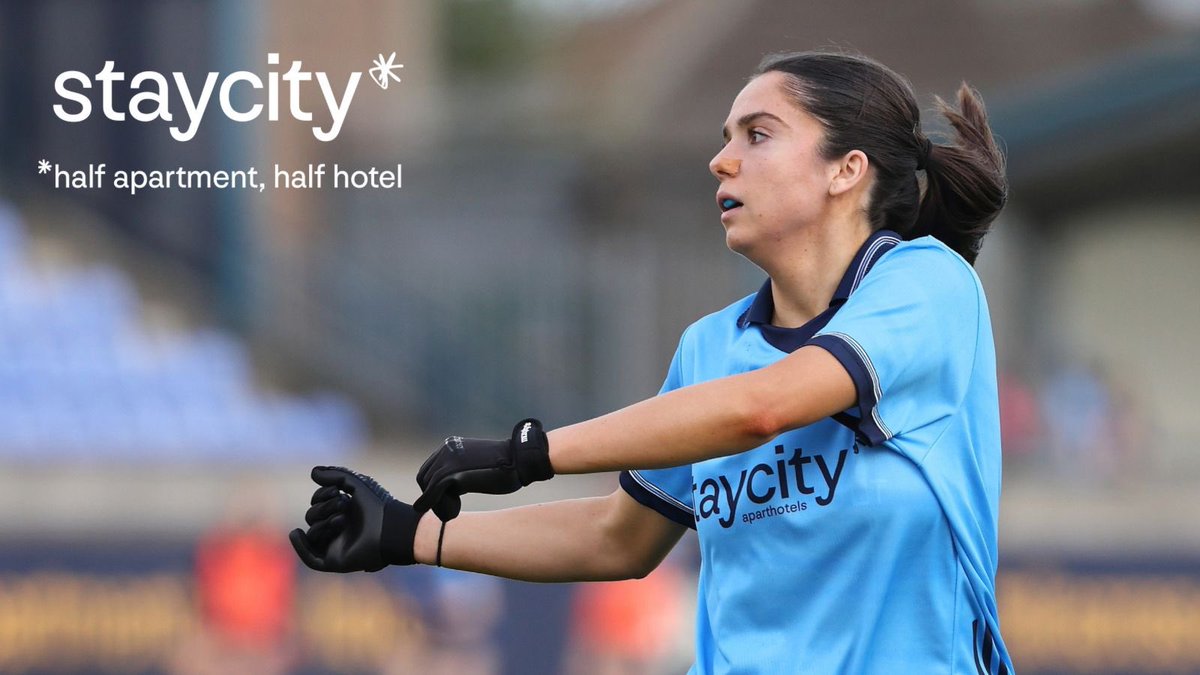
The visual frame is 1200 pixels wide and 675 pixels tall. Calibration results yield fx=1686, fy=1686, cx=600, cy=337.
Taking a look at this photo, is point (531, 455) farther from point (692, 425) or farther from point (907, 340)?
point (907, 340)

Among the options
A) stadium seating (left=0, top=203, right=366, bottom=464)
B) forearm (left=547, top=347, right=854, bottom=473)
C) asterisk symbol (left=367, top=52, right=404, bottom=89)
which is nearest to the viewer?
forearm (left=547, top=347, right=854, bottom=473)

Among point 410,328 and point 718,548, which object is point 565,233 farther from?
point 718,548

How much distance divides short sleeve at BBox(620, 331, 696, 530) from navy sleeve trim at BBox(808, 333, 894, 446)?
0.49m

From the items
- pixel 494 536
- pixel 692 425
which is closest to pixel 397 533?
pixel 494 536

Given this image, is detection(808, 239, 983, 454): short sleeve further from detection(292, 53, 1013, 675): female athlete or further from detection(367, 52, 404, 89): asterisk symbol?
detection(367, 52, 404, 89): asterisk symbol

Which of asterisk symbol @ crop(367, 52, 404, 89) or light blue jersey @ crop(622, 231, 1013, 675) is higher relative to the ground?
asterisk symbol @ crop(367, 52, 404, 89)

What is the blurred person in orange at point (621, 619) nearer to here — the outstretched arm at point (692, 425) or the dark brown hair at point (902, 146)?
the dark brown hair at point (902, 146)

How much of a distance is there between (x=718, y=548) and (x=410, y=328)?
9638 mm

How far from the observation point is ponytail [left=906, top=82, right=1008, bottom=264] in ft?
9.57

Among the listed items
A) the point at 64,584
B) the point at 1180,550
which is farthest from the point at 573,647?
the point at 1180,550

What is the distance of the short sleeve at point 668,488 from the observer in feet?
9.76

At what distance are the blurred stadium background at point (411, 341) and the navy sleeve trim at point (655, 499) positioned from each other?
6566 millimetres

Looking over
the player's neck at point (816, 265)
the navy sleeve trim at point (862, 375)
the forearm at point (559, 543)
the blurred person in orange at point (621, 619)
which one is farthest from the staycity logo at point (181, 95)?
the navy sleeve trim at point (862, 375)

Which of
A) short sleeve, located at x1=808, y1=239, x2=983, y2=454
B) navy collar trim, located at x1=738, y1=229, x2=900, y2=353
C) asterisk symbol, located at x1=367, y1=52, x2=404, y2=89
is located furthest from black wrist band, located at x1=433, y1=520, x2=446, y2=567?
asterisk symbol, located at x1=367, y1=52, x2=404, y2=89
